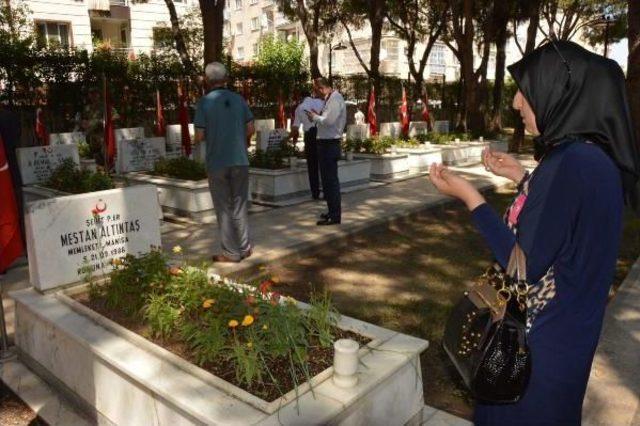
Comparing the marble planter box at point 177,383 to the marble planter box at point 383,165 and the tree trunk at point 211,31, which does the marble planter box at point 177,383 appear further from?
the tree trunk at point 211,31

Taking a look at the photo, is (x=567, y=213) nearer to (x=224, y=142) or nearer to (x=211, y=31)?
(x=224, y=142)

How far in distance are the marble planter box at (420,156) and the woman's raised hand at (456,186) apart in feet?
37.2

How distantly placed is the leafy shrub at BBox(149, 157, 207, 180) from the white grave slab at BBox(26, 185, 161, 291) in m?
4.08

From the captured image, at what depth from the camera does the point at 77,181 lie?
8.62 meters

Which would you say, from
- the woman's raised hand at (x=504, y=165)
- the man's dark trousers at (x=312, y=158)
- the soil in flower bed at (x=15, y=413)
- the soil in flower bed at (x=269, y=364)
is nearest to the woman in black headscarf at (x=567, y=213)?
the woman's raised hand at (x=504, y=165)

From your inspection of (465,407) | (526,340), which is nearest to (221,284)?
(465,407)

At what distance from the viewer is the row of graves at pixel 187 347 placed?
268cm

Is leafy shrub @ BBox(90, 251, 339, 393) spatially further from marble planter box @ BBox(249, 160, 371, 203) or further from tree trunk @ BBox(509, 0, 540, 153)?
tree trunk @ BBox(509, 0, 540, 153)

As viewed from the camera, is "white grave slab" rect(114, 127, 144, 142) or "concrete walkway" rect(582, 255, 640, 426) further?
"white grave slab" rect(114, 127, 144, 142)

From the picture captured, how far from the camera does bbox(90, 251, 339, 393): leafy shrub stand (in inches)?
113

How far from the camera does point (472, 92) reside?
18.8 metres

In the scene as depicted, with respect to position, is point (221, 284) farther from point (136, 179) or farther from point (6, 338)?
point (136, 179)

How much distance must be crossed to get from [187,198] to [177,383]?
606 centimetres

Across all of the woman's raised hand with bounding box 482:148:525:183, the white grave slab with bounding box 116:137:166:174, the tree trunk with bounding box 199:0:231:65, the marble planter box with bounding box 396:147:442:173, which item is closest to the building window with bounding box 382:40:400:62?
the marble planter box with bounding box 396:147:442:173
